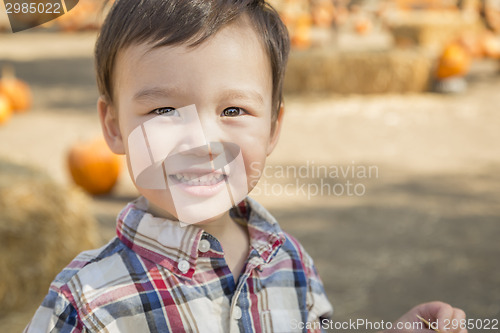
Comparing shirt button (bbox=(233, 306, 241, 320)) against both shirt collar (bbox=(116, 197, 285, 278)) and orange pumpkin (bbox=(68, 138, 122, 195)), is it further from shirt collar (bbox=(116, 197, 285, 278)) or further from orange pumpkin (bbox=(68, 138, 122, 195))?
orange pumpkin (bbox=(68, 138, 122, 195))

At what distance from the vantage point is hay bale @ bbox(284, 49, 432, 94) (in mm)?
8141

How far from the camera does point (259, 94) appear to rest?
1179 millimetres

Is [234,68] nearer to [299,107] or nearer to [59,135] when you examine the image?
[59,135]

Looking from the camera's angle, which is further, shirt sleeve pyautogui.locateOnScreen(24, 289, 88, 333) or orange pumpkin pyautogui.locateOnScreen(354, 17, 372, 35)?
orange pumpkin pyautogui.locateOnScreen(354, 17, 372, 35)

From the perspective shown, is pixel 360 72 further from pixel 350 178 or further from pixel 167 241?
pixel 167 241

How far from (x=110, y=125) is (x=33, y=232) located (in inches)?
78.9

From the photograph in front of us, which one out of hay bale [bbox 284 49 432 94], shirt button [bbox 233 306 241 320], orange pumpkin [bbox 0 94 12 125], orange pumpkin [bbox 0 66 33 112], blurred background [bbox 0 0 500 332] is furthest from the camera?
hay bale [bbox 284 49 432 94]

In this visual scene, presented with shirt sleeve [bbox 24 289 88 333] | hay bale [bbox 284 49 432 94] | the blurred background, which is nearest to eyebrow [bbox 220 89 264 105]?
the blurred background

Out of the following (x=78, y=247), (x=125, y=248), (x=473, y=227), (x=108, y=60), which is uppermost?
(x=108, y=60)

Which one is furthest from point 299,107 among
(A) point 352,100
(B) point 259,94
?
(B) point 259,94

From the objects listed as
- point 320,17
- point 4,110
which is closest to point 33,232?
point 4,110

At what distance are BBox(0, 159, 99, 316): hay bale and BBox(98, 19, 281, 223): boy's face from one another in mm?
2025

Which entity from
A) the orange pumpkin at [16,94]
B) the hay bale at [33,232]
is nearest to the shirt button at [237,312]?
the hay bale at [33,232]

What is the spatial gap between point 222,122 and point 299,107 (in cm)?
661
